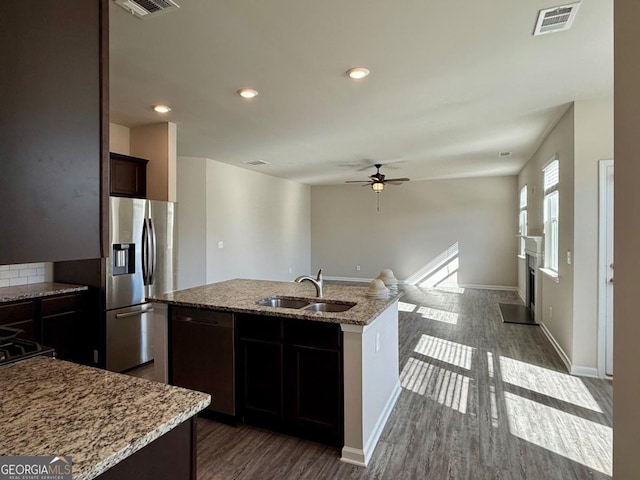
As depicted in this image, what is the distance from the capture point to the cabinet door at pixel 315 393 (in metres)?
2.36

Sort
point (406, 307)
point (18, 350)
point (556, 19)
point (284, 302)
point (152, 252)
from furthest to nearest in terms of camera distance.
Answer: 1. point (406, 307)
2. point (152, 252)
3. point (284, 302)
4. point (556, 19)
5. point (18, 350)

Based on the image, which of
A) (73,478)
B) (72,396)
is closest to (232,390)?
(72,396)

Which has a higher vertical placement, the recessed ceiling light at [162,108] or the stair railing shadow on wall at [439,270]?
the recessed ceiling light at [162,108]

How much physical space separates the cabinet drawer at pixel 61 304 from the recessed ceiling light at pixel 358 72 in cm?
326

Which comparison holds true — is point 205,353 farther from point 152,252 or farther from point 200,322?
point 152,252

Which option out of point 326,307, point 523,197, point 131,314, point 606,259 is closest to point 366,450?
point 326,307

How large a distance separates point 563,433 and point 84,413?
9.83ft

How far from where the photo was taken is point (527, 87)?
3201 mm

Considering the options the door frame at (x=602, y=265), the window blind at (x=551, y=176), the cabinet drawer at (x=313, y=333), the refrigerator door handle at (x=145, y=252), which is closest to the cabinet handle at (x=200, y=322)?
the cabinet drawer at (x=313, y=333)

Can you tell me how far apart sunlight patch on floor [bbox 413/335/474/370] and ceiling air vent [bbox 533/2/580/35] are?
3.07 metres

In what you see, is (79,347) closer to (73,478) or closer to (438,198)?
(73,478)

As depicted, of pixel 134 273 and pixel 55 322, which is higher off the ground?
pixel 134 273

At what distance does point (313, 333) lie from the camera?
2422mm

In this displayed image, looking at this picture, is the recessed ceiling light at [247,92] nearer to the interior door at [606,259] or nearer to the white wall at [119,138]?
the white wall at [119,138]
